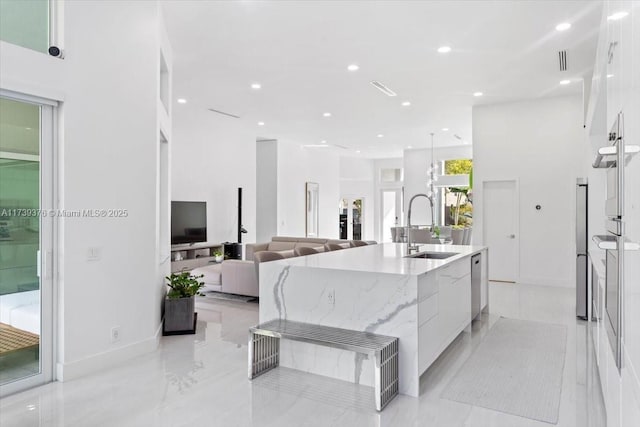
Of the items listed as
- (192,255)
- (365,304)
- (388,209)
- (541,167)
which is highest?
(541,167)

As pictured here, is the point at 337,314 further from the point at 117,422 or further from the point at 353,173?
the point at 353,173

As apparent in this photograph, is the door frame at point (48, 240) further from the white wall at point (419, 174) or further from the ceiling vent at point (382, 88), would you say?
the white wall at point (419, 174)

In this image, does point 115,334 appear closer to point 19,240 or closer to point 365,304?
point 19,240

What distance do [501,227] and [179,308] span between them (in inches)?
233

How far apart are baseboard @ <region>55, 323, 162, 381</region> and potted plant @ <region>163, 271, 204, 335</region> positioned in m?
0.34

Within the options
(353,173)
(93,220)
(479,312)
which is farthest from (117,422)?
(353,173)

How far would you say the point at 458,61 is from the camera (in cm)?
550

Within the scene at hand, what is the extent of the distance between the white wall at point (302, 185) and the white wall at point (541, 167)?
5.36 meters

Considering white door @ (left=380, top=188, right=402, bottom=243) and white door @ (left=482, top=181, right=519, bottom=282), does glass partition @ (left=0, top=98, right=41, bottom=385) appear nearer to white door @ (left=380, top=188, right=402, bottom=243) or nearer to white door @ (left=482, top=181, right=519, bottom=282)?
white door @ (left=482, top=181, right=519, bottom=282)

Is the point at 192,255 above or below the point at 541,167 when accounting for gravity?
below

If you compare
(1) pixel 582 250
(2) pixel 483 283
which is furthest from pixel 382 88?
(1) pixel 582 250

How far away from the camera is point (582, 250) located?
16.4 ft

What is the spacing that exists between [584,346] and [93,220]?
4.61 metres

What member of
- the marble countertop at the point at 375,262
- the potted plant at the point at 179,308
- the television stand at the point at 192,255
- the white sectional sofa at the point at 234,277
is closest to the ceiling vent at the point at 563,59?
the marble countertop at the point at 375,262
